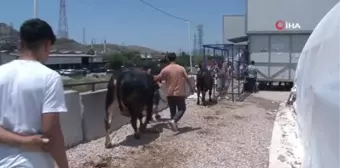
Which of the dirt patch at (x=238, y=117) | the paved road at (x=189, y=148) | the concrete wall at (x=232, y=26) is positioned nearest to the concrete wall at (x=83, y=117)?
the paved road at (x=189, y=148)

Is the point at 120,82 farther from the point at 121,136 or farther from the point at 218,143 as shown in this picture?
the point at 218,143

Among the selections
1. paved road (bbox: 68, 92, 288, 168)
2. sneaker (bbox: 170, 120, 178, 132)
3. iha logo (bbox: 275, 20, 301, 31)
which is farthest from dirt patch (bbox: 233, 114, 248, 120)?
iha logo (bbox: 275, 20, 301, 31)

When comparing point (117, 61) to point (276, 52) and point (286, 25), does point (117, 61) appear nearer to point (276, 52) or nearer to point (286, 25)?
point (276, 52)

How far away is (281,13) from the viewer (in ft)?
85.0

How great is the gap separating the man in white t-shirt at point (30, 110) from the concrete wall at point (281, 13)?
23.4 metres

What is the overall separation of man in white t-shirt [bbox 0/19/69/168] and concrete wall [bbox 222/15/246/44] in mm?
40080

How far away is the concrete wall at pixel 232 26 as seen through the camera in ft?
141

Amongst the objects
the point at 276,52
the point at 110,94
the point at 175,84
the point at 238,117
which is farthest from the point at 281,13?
the point at 110,94

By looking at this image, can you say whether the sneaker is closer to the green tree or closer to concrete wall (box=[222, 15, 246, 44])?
the green tree

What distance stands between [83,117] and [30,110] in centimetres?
586

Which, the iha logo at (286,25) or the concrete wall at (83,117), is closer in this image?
the concrete wall at (83,117)

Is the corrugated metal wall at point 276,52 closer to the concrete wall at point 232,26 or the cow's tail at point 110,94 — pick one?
the concrete wall at point 232,26

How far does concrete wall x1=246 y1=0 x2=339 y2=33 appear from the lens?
83.3 ft

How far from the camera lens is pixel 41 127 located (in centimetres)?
300
